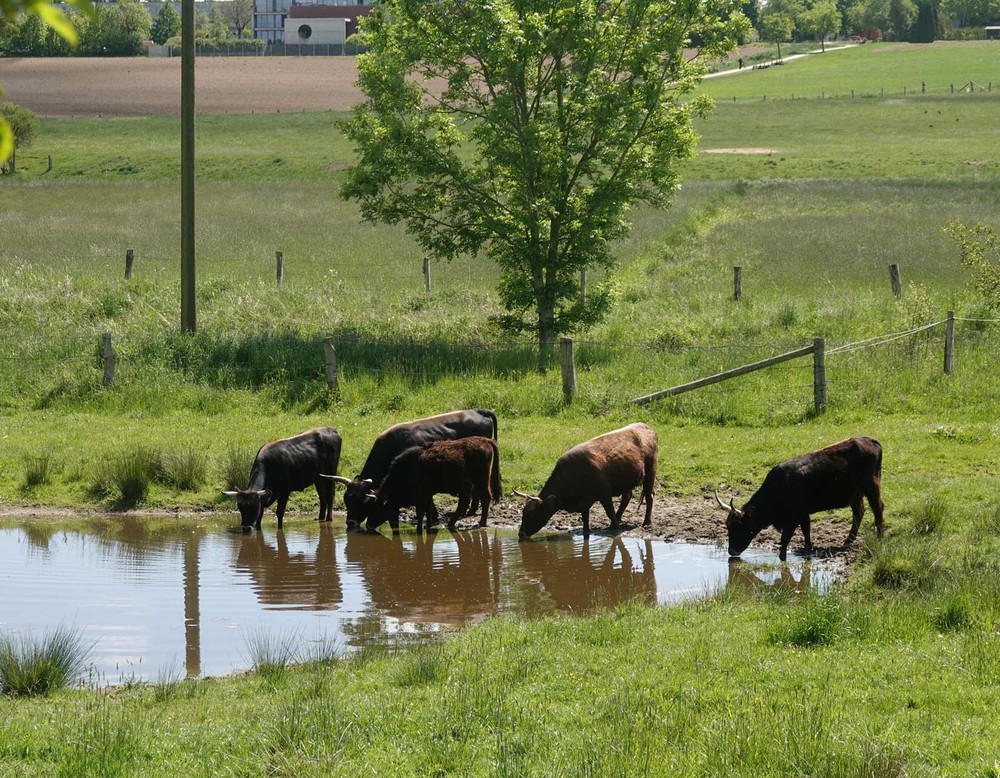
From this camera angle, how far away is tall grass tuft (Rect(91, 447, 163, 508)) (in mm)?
16688

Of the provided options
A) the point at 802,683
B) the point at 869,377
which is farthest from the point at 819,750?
the point at 869,377

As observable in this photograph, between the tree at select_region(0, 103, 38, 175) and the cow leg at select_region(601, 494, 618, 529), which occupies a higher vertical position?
the tree at select_region(0, 103, 38, 175)

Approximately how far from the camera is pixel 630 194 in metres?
25.2

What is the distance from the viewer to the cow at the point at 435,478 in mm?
15516

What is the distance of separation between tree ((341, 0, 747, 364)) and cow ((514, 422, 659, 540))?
30.7 feet

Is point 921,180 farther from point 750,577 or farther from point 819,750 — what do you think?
point 819,750

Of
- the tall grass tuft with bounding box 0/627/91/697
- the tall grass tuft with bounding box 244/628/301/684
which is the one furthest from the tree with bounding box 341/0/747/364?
the tall grass tuft with bounding box 0/627/91/697

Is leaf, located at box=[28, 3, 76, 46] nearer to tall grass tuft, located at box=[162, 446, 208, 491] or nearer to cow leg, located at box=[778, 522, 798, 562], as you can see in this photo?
cow leg, located at box=[778, 522, 798, 562]

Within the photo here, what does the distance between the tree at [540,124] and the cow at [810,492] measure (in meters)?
11.0

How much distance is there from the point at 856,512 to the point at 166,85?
116017mm

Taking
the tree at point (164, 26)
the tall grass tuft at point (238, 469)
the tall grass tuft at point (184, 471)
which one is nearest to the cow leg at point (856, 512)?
A: the tall grass tuft at point (238, 469)

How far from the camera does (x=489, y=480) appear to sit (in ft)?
52.6

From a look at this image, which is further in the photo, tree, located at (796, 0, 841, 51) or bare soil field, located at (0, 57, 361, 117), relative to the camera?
tree, located at (796, 0, 841, 51)

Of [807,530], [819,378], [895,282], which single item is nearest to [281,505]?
[807,530]
